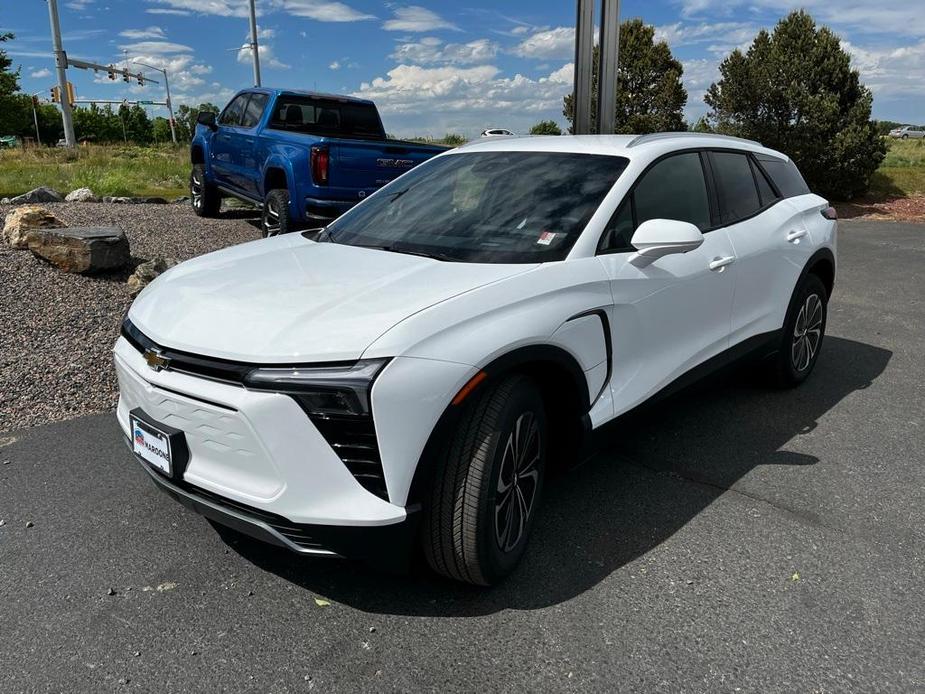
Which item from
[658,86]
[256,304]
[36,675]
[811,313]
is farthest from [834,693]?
[658,86]

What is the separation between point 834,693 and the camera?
2260mm

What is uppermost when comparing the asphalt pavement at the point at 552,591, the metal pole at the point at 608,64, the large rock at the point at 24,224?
the metal pole at the point at 608,64

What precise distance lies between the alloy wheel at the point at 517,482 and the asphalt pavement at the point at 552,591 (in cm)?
22

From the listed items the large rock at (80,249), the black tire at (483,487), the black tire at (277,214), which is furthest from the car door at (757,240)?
the large rock at (80,249)

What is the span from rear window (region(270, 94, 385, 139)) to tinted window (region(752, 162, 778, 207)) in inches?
251

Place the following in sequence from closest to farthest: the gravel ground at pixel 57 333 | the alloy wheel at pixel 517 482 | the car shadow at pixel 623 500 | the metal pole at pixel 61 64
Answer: the alloy wheel at pixel 517 482, the car shadow at pixel 623 500, the gravel ground at pixel 57 333, the metal pole at pixel 61 64

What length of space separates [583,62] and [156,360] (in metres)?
7.88

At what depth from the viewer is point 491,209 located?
3443 millimetres

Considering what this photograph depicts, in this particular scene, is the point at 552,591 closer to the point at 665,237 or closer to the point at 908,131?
the point at 665,237

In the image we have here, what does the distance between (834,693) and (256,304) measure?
2.23m

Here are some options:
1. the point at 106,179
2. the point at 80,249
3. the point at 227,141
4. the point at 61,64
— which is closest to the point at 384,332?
the point at 80,249

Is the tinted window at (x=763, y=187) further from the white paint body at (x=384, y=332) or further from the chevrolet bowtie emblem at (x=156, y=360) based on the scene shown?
the chevrolet bowtie emblem at (x=156, y=360)

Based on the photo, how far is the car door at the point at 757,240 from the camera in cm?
410

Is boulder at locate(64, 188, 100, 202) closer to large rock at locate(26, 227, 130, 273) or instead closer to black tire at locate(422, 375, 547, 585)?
large rock at locate(26, 227, 130, 273)
